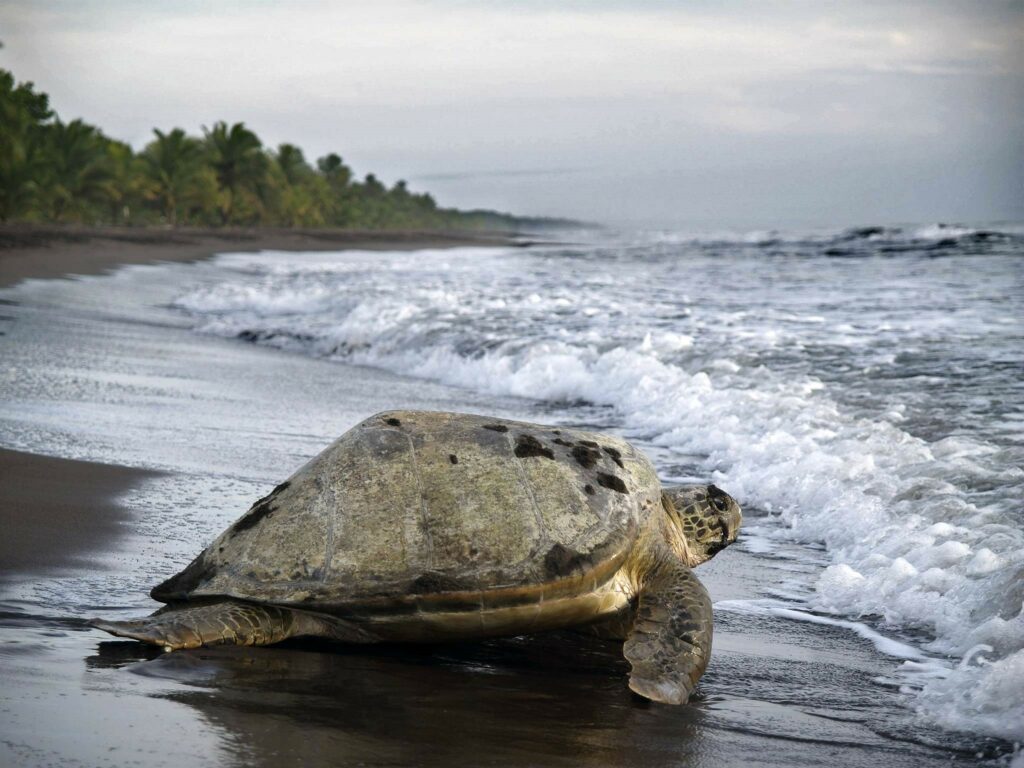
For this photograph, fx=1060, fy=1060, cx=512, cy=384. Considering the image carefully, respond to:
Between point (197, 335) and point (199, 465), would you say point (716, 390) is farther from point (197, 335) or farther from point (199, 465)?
point (197, 335)

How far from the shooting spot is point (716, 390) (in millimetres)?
8461

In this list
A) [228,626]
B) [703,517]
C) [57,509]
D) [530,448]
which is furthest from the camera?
[57,509]

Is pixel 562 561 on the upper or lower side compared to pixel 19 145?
lower

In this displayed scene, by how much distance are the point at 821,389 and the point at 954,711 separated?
5.40 meters

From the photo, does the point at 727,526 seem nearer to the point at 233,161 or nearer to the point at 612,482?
the point at 612,482

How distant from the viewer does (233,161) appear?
2913 inches

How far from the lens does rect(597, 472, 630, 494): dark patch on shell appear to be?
3736mm

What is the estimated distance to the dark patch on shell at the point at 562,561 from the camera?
3385 mm

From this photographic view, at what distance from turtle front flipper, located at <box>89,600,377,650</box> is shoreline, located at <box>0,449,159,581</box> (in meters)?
0.87

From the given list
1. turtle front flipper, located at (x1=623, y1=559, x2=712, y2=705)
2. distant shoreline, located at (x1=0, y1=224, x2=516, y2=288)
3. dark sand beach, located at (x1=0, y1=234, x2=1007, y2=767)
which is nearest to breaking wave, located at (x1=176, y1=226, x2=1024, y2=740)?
dark sand beach, located at (x1=0, y1=234, x2=1007, y2=767)

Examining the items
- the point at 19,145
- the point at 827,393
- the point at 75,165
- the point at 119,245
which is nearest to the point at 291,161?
the point at 75,165

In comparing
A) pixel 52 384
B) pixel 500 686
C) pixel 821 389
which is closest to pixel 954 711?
pixel 500 686

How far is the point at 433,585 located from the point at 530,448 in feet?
2.15

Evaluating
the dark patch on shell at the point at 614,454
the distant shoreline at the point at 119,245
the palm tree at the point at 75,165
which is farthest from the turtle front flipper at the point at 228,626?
the palm tree at the point at 75,165
